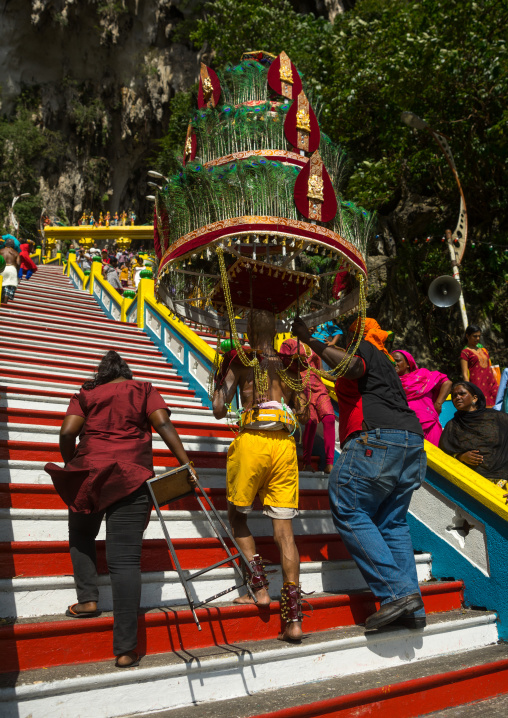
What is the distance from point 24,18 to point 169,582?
4660 centimetres

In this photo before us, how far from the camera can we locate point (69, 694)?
A: 8.34 feet

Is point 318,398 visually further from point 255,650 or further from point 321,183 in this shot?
point 255,650

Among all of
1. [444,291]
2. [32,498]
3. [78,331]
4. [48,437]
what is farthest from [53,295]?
[32,498]

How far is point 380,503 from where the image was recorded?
3551 millimetres

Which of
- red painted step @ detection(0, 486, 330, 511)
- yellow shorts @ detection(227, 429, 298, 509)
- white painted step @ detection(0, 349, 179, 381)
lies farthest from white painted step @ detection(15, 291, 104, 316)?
yellow shorts @ detection(227, 429, 298, 509)

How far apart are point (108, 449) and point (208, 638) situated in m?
1.12

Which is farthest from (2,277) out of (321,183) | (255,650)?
(255,650)

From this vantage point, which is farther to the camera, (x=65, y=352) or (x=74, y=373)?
(x=65, y=352)

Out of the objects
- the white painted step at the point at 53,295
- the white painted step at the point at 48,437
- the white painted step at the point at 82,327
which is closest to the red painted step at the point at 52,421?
the white painted step at the point at 48,437

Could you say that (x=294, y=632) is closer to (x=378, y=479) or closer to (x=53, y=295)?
(x=378, y=479)

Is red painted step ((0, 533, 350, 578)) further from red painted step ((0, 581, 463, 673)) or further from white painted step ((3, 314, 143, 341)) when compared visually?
white painted step ((3, 314, 143, 341))

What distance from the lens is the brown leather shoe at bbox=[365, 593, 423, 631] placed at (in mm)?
3271

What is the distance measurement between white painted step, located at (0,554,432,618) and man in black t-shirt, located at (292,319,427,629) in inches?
18.2

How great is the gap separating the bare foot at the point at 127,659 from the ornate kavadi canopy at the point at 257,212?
6.60 ft
